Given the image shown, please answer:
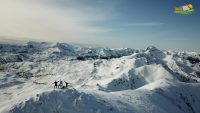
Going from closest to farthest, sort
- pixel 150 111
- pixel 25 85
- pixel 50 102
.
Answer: pixel 50 102, pixel 150 111, pixel 25 85

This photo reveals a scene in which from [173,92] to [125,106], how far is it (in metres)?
37.7

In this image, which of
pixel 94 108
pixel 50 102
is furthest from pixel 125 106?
pixel 50 102

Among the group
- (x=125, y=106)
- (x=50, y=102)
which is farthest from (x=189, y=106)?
(x=50, y=102)

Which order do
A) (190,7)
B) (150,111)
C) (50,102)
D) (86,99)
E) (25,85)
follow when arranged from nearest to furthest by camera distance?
(190,7) < (50,102) < (86,99) < (150,111) < (25,85)

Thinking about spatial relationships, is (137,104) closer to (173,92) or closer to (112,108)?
(112,108)

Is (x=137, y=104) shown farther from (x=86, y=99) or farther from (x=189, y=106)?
(x=189, y=106)

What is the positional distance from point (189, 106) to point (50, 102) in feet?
185

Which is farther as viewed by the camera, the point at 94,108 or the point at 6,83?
the point at 6,83

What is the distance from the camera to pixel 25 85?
168m

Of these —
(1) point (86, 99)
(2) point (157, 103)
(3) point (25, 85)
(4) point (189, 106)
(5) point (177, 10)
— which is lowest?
(3) point (25, 85)

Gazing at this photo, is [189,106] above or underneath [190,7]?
underneath

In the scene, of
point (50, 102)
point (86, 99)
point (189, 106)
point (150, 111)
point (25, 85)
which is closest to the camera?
point (50, 102)

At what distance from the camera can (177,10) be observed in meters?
46.2

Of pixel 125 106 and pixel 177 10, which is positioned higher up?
pixel 177 10
